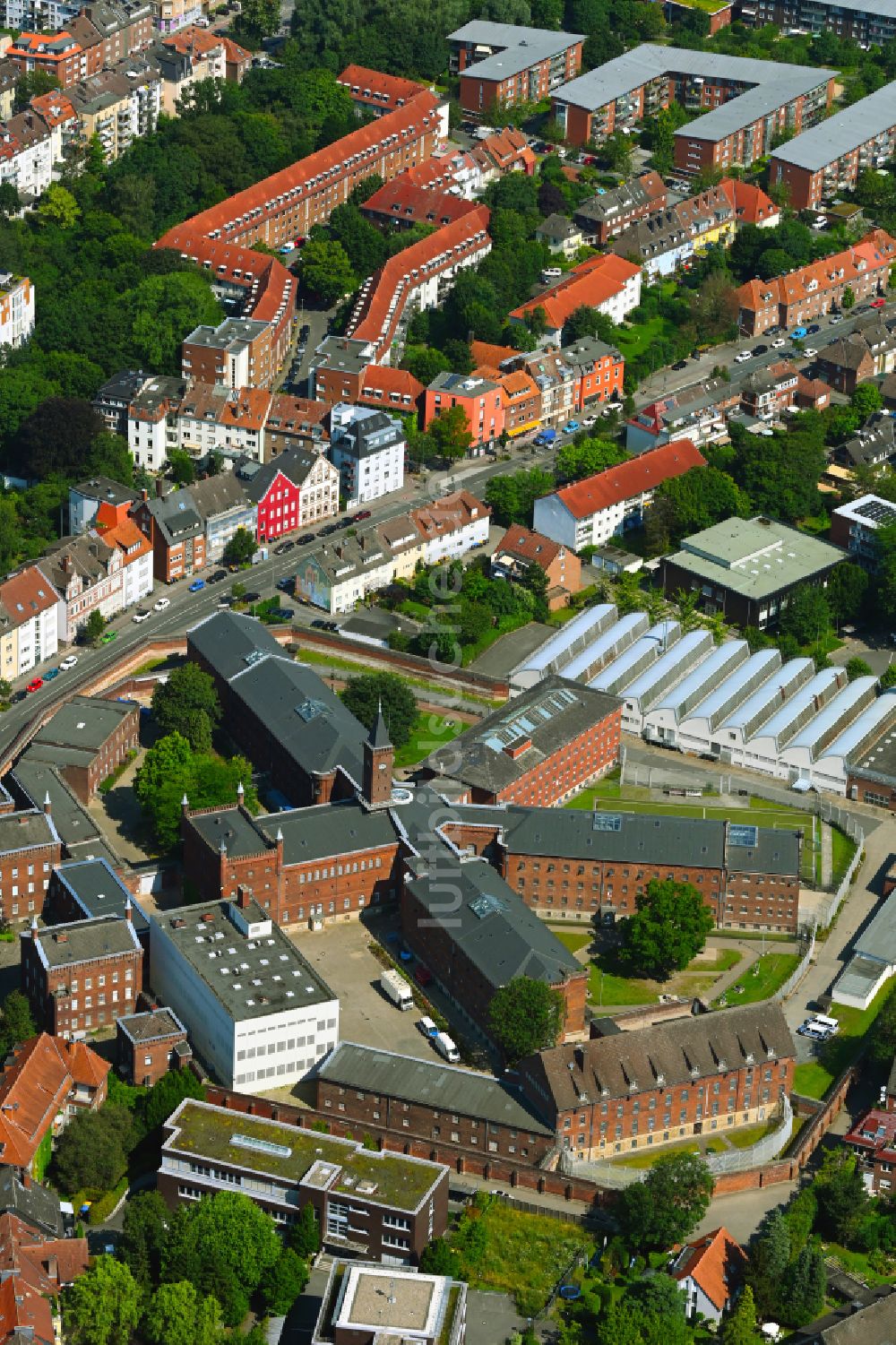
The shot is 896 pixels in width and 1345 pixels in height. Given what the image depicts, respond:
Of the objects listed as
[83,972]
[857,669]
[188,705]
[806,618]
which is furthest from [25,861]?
[806,618]

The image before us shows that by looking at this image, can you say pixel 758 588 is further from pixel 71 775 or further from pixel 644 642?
pixel 71 775

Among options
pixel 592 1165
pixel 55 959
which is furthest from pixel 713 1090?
pixel 55 959

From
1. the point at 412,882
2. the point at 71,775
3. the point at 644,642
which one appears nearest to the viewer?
the point at 412,882

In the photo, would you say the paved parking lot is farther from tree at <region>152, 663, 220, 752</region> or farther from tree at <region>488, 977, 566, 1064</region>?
tree at <region>152, 663, 220, 752</region>

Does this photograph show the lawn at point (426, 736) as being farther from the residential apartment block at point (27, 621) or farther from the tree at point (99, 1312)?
the tree at point (99, 1312)

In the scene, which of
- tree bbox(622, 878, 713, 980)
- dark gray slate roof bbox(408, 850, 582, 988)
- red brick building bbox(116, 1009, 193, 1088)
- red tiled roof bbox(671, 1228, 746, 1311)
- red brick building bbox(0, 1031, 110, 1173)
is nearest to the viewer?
red tiled roof bbox(671, 1228, 746, 1311)

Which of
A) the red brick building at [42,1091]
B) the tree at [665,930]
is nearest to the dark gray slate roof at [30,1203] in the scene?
the red brick building at [42,1091]

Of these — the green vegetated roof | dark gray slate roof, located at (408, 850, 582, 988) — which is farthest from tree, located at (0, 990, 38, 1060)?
dark gray slate roof, located at (408, 850, 582, 988)
